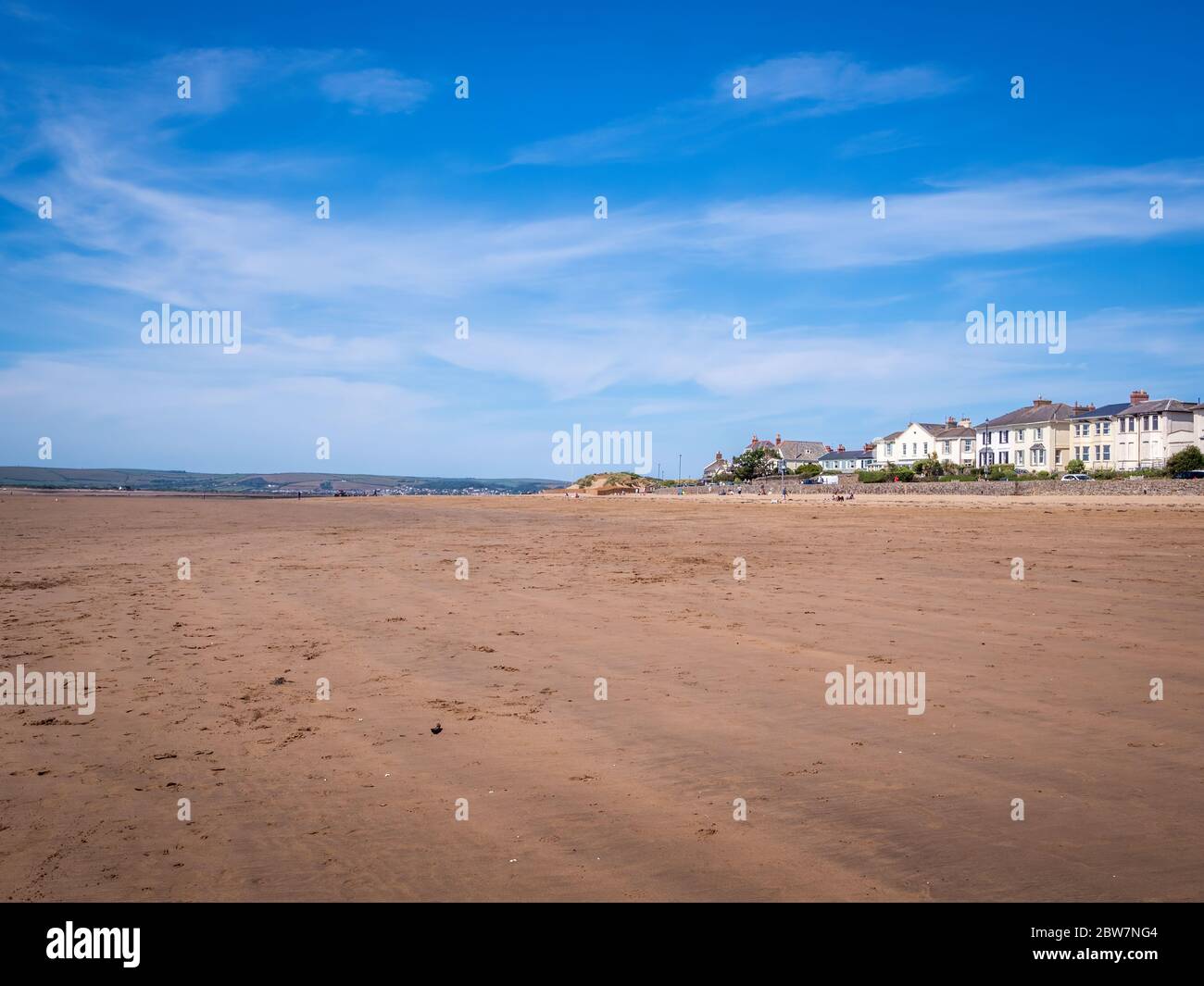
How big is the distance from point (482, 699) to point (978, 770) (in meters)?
4.10

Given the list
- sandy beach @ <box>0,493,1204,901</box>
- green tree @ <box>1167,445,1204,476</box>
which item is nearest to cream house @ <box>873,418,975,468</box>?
green tree @ <box>1167,445,1204,476</box>

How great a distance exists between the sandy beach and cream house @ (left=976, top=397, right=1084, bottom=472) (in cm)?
8022

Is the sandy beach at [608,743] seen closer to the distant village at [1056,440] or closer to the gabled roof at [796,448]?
the distant village at [1056,440]

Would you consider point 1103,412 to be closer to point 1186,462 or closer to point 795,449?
point 1186,462

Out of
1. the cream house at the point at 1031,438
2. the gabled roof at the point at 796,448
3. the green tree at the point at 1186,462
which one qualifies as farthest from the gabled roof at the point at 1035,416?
the gabled roof at the point at 796,448

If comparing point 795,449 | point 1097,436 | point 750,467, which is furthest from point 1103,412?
point 795,449

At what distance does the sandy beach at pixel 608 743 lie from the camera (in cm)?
411

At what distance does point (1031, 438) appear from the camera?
86.3m

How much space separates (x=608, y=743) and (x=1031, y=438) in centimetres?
9385

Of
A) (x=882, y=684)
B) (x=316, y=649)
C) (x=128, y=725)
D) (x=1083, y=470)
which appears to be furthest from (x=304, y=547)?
(x=1083, y=470)
